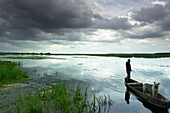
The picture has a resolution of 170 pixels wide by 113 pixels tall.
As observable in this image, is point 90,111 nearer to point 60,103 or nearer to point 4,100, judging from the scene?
point 60,103

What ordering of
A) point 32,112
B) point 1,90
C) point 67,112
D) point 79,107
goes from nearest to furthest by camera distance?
point 32,112 < point 67,112 < point 79,107 < point 1,90

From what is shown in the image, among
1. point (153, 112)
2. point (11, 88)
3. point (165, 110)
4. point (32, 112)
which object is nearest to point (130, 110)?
point (153, 112)

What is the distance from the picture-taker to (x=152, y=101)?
49.5 ft

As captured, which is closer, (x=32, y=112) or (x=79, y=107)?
(x=32, y=112)

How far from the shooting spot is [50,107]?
13133 mm

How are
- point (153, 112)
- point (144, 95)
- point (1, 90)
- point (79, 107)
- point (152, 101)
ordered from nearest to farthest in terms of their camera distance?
1. point (79, 107)
2. point (153, 112)
3. point (152, 101)
4. point (144, 95)
5. point (1, 90)

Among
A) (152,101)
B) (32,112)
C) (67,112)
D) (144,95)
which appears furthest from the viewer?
(144,95)

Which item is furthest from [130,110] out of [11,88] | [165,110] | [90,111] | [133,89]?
[11,88]

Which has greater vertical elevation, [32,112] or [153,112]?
[32,112]

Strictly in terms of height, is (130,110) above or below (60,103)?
below

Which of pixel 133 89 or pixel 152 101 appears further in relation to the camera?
pixel 133 89

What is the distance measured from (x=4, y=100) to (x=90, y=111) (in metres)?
7.14

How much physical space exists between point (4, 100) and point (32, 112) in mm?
5622

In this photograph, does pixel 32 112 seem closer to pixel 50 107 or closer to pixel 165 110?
pixel 50 107
